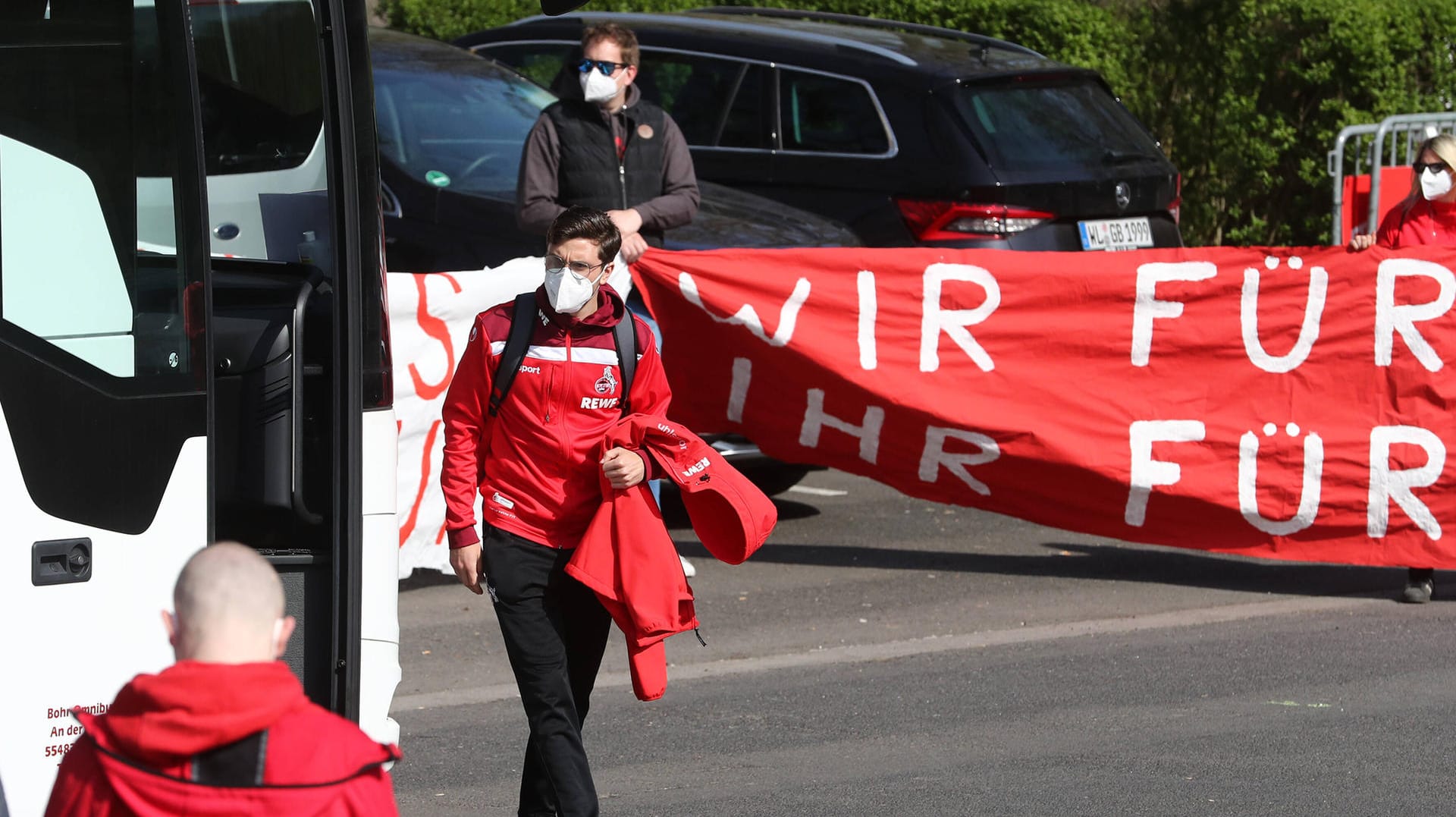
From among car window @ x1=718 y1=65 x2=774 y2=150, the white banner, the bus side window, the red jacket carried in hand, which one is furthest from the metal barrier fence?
the bus side window

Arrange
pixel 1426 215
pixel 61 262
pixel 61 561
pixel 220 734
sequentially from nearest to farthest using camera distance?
pixel 220 734 < pixel 61 561 < pixel 61 262 < pixel 1426 215

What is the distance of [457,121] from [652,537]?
16.9ft

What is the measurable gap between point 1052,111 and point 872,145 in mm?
1094

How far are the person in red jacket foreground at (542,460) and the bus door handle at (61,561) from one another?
1114 mm

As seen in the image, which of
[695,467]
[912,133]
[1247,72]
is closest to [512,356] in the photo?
[695,467]

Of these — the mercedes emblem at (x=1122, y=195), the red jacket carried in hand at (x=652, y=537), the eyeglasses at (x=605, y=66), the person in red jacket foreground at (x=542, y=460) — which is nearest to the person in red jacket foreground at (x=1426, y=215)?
the mercedes emblem at (x=1122, y=195)

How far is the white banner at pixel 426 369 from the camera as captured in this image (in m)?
7.61

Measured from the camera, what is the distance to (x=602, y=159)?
7.89 meters

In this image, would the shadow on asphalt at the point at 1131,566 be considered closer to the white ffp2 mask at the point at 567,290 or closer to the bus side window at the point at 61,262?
the white ffp2 mask at the point at 567,290

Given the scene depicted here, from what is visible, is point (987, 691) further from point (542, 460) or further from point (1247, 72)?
point (1247, 72)

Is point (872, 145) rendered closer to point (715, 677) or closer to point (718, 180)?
point (718, 180)

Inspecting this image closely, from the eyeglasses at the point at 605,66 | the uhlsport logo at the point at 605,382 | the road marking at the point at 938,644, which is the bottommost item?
the road marking at the point at 938,644

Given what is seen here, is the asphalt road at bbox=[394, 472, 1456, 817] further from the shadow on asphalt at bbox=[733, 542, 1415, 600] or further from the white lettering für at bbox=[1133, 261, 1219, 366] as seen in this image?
the white lettering für at bbox=[1133, 261, 1219, 366]

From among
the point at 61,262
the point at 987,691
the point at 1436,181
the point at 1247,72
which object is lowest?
the point at 987,691
